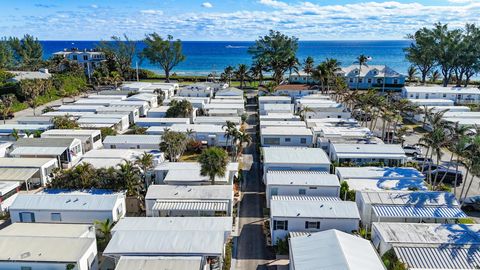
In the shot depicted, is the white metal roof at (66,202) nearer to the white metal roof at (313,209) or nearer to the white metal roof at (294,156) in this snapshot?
the white metal roof at (313,209)

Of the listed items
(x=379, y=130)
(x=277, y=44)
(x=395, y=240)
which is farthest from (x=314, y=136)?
(x=277, y=44)

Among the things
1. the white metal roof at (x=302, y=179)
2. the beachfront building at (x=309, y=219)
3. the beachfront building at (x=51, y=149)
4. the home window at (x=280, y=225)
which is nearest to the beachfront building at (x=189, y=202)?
the home window at (x=280, y=225)

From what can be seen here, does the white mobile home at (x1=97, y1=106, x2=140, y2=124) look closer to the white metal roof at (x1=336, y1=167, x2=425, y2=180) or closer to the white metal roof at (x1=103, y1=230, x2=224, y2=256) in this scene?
the white metal roof at (x1=336, y1=167, x2=425, y2=180)

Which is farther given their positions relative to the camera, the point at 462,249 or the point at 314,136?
the point at 314,136

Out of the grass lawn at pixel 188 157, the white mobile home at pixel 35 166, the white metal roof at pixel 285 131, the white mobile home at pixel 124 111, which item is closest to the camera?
the white mobile home at pixel 35 166

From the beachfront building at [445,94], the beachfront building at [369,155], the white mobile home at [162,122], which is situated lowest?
the beachfront building at [369,155]

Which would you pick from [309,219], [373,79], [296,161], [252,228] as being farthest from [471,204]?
[373,79]

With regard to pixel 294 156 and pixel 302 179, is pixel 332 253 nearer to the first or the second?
pixel 302 179

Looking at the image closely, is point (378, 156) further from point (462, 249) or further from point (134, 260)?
point (134, 260)
